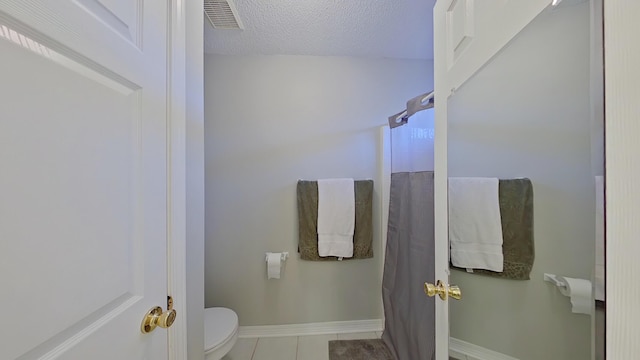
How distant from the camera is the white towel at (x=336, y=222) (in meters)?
2.03

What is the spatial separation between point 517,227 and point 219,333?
66.0 inches

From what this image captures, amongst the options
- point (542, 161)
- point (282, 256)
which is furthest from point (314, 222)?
point (542, 161)

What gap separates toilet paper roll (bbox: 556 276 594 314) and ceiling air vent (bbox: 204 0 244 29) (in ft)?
6.26

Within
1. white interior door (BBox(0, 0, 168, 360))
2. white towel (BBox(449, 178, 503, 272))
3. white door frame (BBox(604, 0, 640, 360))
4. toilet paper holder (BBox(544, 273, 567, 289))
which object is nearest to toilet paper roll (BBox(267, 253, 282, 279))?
white interior door (BBox(0, 0, 168, 360))

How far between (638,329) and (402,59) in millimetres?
2271

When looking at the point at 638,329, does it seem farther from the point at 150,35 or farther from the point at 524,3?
the point at 150,35

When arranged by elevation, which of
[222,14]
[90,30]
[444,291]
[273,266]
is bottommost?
[273,266]

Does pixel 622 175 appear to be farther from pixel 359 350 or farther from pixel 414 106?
pixel 359 350

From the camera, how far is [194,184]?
0.96m

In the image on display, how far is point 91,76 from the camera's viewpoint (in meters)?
0.50

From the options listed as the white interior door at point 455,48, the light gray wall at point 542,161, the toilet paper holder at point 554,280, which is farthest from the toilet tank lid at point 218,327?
the toilet paper holder at point 554,280

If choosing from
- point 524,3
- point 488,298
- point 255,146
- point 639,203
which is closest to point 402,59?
point 255,146

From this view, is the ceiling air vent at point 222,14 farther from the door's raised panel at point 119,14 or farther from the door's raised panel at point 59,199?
the door's raised panel at point 59,199

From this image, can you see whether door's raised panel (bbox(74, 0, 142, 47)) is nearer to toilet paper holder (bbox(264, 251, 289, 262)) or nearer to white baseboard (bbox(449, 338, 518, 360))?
white baseboard (bbox(449, 338, 518, 360))
